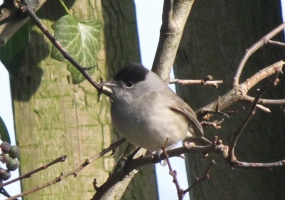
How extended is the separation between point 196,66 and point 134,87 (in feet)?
1.30

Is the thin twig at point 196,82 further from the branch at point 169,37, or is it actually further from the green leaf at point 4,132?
the green leaf at point 4,132

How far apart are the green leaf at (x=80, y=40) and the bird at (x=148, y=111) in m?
0.14

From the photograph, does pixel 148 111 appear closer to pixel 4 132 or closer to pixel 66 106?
pixel 66 106

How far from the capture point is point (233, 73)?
9.83 feet

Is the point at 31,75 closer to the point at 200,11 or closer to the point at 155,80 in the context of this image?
the point at 155,80

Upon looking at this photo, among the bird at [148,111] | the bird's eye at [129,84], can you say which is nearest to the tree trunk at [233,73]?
the bird at [148,111]

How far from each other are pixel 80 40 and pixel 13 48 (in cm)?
32

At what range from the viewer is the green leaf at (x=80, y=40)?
264 cm

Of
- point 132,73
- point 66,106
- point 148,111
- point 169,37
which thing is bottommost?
point 148,111

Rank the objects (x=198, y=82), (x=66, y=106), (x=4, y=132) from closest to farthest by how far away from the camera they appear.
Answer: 1. (x=4, y=132)
2. (x=198, y=82)
3. (x=66, y=106)

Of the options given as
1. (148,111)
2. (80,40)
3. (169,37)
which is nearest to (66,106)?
(80,40)

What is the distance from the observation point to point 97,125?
279 centimetres

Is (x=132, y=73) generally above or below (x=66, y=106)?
above

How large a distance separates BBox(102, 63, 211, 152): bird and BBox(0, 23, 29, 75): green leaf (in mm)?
434
